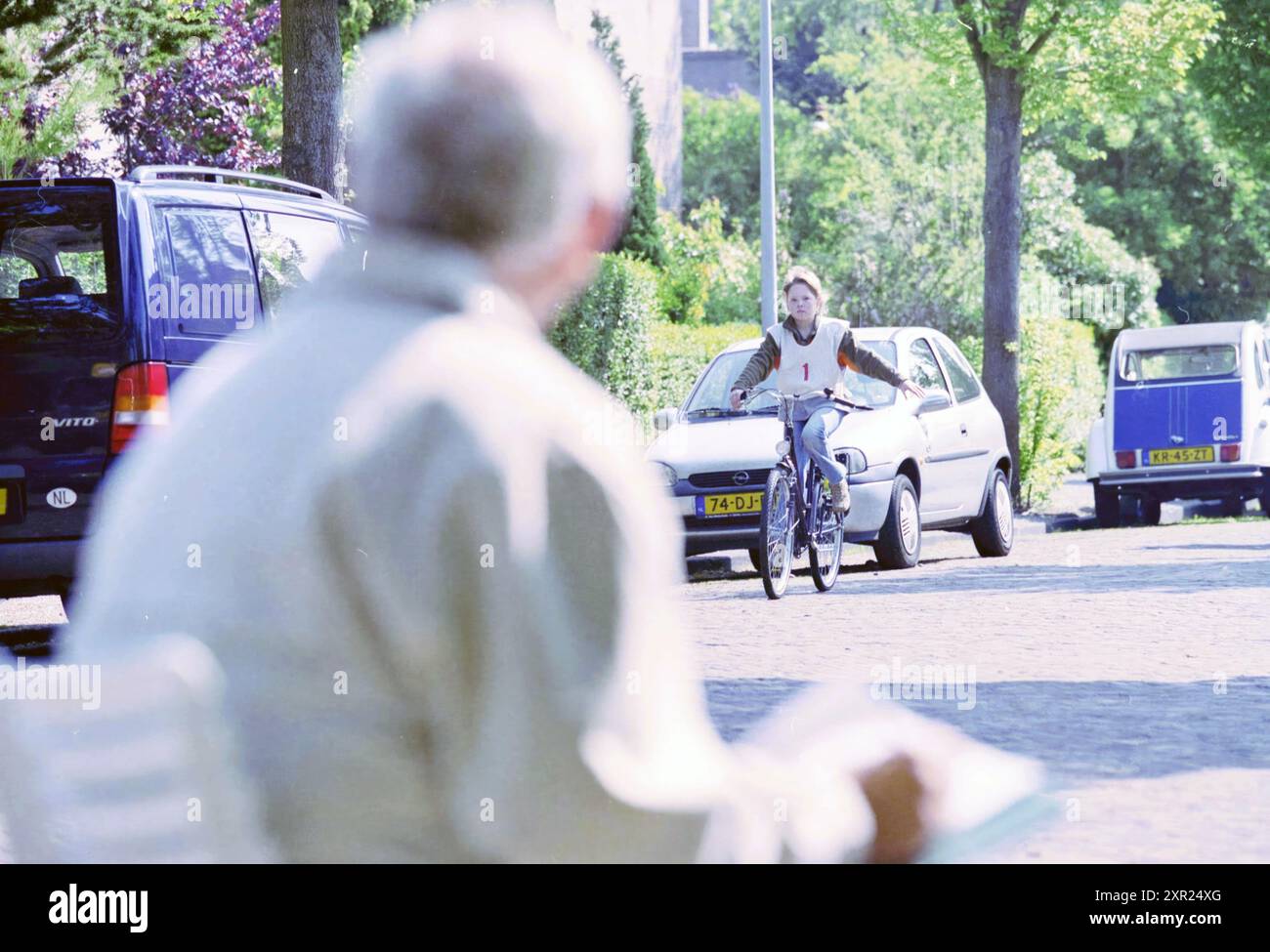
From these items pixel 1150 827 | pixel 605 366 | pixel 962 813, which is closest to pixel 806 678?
pixel 1150 827

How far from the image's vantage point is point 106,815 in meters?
1.60

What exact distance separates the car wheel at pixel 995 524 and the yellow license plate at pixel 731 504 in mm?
3123

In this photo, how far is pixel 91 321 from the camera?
30.6ft

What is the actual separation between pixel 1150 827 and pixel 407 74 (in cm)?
425

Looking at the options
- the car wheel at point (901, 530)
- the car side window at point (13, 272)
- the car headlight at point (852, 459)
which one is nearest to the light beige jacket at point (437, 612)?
the car side window at point (13, 272)

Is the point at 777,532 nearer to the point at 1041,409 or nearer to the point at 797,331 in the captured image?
the point at 797,331

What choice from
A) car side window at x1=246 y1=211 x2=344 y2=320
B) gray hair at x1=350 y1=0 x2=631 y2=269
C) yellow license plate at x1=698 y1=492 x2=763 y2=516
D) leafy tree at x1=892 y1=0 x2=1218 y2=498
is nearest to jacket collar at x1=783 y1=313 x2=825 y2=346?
yellow license plate at x1=698 y1=492 x2=763 y2=516

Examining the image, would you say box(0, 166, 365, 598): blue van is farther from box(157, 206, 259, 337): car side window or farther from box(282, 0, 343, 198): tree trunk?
box(282, 0, 343, 198): tree trunk

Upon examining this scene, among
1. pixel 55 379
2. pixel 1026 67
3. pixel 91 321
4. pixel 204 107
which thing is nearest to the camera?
pixel 55 379

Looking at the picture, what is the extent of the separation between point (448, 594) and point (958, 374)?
1487 cm

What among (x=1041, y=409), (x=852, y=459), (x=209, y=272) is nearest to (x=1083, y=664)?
(x=209, y=272)

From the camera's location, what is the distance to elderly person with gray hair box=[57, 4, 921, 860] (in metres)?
1.54

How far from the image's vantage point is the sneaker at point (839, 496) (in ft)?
41.4

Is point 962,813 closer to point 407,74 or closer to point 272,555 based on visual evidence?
point 272,555
